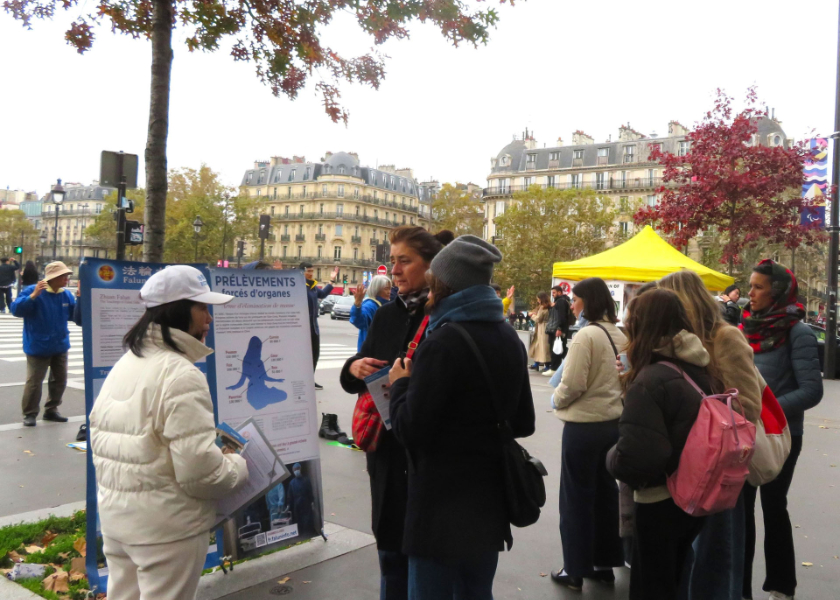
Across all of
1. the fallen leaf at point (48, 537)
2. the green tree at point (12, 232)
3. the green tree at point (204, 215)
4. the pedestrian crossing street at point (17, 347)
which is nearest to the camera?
the fallen leaf at point (48, 537)

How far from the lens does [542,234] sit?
52.6m

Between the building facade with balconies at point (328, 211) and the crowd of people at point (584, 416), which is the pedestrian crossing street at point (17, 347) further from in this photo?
the building facade with balconies at point (328, 211)

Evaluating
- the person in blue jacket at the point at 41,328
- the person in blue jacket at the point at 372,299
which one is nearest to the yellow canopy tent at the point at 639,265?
the person in blue jacket at the point at 372,299

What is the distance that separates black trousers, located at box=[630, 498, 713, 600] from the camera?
10.1 ft

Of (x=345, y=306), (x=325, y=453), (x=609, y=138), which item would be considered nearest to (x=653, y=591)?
(x=325, y=453)

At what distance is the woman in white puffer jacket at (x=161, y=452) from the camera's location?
240 cm

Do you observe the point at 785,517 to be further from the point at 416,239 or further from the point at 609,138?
the point at 609,138

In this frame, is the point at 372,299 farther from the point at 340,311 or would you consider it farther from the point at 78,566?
the point at 340,311

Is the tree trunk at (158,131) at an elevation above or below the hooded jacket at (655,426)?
above

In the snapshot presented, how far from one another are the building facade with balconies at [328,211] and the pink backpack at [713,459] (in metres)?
89.6

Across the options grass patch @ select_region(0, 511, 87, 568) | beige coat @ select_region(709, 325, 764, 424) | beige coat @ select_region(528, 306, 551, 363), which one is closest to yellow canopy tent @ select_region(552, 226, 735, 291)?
beige coat @ select_region(528, 306, 551, 363)

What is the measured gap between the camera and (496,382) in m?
2.50

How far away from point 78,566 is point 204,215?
53.8 m

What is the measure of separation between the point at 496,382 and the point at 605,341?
1.79 meters
